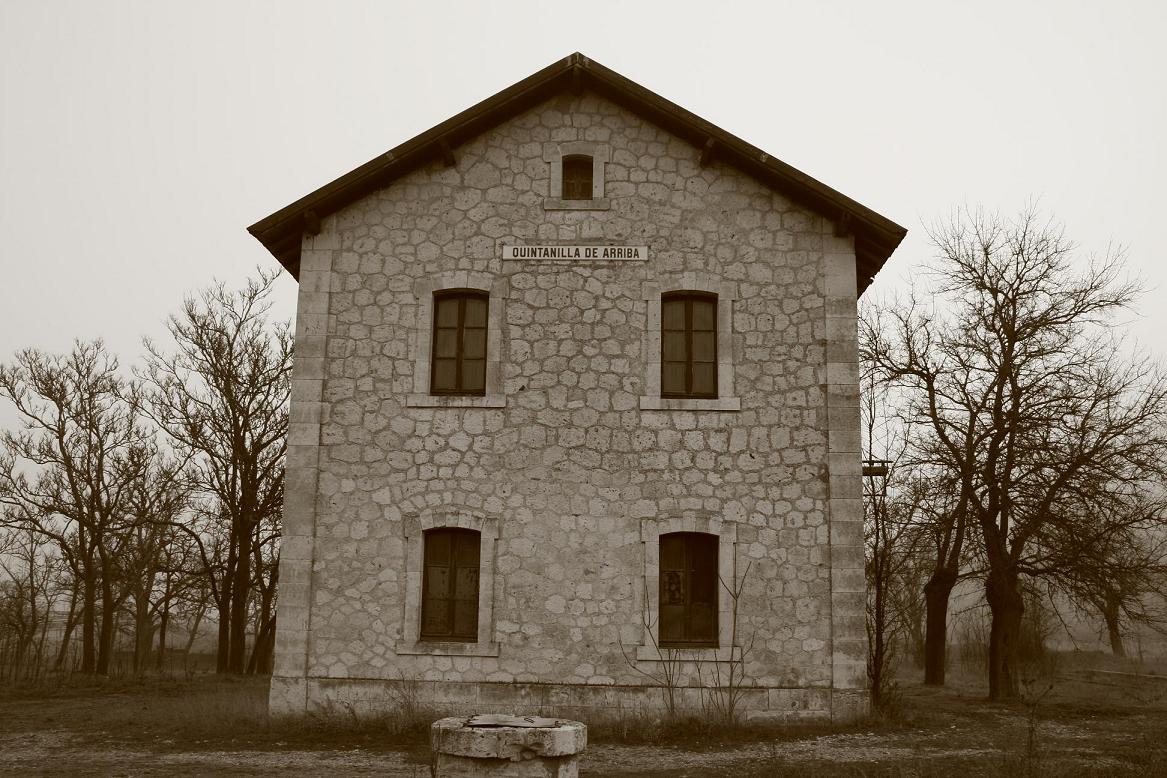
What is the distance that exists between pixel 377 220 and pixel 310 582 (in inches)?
191

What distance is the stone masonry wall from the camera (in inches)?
484

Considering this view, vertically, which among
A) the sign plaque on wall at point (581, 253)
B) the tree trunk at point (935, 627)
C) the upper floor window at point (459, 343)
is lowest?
the tree trunk at point (935, 627)

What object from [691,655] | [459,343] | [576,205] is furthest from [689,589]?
[576,205]

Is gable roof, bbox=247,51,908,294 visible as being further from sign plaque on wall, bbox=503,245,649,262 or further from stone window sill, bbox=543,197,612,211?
sign plaque on wall, bbox=503,245,649,262

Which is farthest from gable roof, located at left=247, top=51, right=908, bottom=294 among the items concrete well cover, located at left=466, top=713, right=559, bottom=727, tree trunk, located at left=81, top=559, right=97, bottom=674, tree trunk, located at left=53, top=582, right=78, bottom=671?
tree trunk, located at left=53, top=582, right=78, bottom=671

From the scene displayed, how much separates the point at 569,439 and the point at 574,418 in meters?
0.28

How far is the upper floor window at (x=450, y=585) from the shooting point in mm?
12500

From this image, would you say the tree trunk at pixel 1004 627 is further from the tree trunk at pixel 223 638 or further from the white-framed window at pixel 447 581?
the tree trunk at pixel 223 638

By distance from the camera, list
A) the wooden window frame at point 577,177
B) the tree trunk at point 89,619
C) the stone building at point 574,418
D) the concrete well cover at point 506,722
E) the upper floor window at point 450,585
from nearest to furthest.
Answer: the concrete well cover at point 506,722 < the stone building at point 574,418 < the upper floor window at point 450,585 < the wooden window frame at point 577,177 < the tree trunk at point 89,619

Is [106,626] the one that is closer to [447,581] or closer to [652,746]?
[447,581]

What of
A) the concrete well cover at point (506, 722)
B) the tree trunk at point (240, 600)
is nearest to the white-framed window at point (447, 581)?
the concrete well cover at point (506, 722)

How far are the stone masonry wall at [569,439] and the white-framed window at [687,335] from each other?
6 centimetres

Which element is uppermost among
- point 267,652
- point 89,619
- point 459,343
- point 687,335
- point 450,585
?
point 687,335

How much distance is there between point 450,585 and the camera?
12.6 metres
